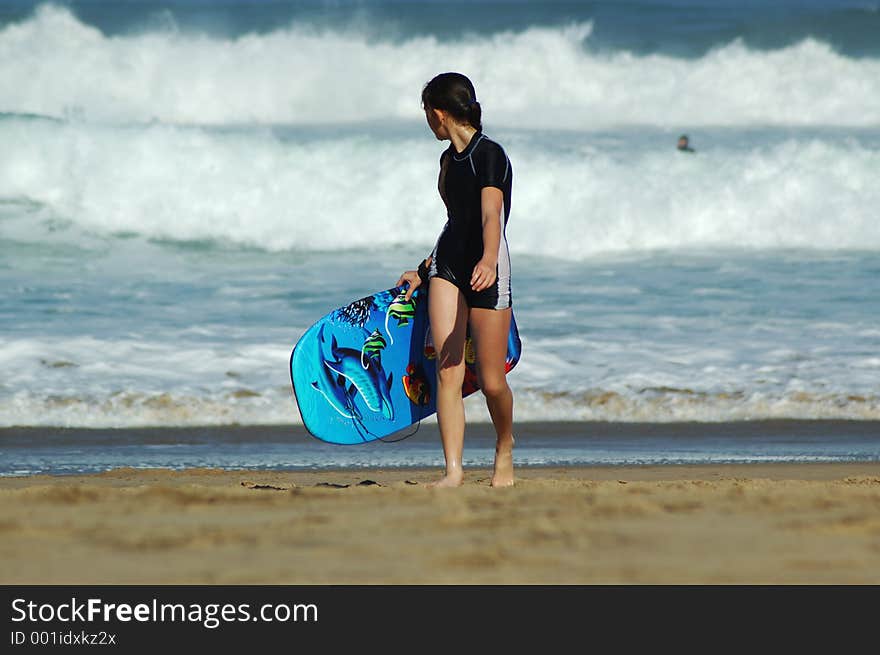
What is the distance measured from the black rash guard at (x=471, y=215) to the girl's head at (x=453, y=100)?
80mm

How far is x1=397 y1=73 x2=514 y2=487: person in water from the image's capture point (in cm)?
441

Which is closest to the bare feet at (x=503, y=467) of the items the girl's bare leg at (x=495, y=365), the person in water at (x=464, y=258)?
the girl's bare leg at (x=495, y=365)

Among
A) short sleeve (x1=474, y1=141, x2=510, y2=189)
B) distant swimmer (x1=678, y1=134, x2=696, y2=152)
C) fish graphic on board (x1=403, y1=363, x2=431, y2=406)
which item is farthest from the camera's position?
distant swimmer (x1=678, y1=134, x2=696, y2=152)

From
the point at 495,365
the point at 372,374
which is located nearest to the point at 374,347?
the point at 372,374

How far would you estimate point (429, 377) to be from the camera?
5.14m

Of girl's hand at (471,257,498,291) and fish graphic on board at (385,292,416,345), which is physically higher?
girl's hand at (471,257,498,291)

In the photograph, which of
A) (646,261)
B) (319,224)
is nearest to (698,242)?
(646,261)

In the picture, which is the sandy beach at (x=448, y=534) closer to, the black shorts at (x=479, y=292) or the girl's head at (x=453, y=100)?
the black shorts at (x=479, y=292)

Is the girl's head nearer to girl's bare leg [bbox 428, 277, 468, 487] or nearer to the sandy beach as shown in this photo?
girl's bare leg [bbox 428, 277, 468, 487]

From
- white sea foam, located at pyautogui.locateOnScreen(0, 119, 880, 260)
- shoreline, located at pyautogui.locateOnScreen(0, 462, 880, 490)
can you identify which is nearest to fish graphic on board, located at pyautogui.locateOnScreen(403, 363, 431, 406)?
shoreline, located at pyautogui.locateOnScreen(0, 462, 880, 490)

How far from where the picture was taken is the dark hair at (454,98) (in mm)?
4441
